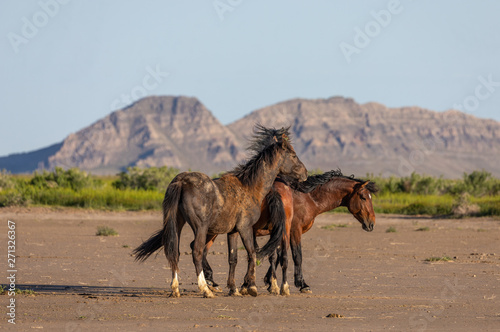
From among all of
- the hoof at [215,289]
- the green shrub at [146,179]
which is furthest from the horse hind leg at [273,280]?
the green shrub at [146,179]

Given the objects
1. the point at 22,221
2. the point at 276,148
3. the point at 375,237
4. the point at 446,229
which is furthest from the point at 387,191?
the point at 276,148

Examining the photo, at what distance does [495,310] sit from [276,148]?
425 cm

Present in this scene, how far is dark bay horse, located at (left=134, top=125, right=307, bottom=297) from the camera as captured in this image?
39.1 feet

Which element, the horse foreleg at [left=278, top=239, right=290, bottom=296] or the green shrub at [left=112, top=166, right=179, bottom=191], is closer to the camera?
the horse foreleg at [left=278, top=239, right=290, bottom=296]

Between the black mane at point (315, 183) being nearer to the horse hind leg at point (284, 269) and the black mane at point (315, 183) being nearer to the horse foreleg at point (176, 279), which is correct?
the horse hind leg at point (284, 269)

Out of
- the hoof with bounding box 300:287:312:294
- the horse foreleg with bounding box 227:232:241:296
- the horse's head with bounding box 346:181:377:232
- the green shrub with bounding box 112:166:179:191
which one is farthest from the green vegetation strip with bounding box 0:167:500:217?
the horse foreleg with bounding box 227:232:241:296

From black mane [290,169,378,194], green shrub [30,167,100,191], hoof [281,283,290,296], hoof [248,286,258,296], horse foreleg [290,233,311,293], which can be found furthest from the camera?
green shrub [30,167,100,191]

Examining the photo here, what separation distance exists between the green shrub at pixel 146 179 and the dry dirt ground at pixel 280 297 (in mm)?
15825

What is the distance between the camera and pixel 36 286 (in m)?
13.4

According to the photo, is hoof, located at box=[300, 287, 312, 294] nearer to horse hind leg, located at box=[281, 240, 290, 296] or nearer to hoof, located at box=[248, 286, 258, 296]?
horse hind leg, located at box=[281, 240, 290, 296]

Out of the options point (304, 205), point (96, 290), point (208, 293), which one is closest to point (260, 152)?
point (304, 205)

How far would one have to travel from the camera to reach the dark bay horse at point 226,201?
1192cm

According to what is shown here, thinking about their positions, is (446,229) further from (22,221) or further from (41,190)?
(41,190)

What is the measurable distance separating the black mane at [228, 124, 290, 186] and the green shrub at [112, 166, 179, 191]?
90.5 feet
